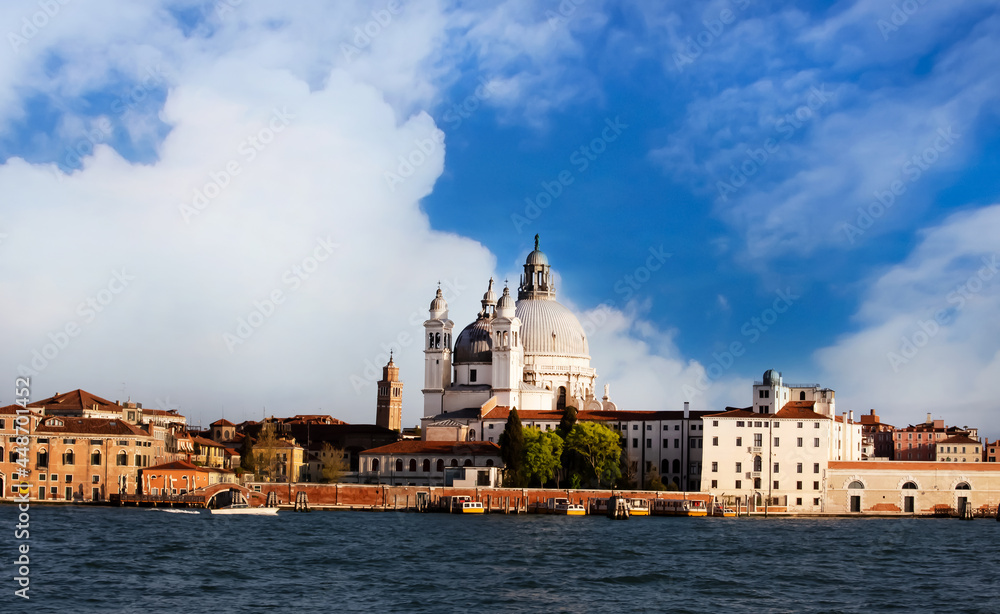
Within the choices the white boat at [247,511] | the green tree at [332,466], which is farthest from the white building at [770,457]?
the white boat at [247,511]

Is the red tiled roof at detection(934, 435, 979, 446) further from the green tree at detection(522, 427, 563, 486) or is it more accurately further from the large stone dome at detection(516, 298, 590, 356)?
the green tree at detection(522, 427, 563, 486)

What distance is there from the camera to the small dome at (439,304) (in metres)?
91.4

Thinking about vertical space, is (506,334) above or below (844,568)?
above

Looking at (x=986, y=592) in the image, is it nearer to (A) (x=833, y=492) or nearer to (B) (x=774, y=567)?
(B) (x=774, y=567)

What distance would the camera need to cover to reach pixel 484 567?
39.8 metres

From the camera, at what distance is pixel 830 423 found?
7319cm

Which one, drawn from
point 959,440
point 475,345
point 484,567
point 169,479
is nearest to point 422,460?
point 475,345

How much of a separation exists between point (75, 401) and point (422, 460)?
71.9 ft

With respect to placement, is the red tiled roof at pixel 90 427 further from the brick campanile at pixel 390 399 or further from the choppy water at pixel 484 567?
the brick campanile at pixel 390 399

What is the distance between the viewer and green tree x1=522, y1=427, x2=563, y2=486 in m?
72.9

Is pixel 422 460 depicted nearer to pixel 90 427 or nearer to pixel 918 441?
pixel 90 427

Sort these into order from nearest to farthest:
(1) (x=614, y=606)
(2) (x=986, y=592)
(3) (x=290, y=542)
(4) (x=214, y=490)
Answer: (1) (x=614, y=606) < (2) (x=986, y=592) < (3) (x=290, y=542) < (4) (x=214, y=490)

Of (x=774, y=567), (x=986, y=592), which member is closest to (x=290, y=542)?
(x=774, y=567)

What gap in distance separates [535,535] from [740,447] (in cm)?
2488
